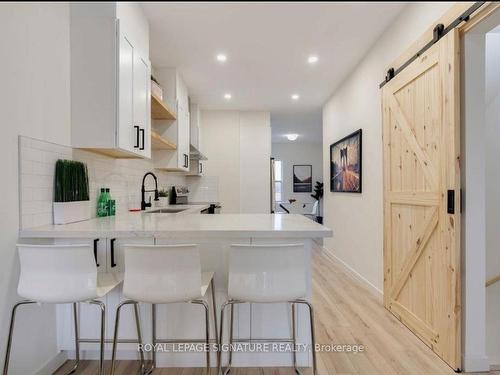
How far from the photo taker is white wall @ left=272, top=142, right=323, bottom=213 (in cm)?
902

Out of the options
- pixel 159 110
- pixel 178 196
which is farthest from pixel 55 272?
pixel 178 196

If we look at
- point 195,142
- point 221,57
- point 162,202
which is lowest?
point 162,202

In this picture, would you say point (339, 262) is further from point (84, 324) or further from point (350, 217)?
point (84, 324)

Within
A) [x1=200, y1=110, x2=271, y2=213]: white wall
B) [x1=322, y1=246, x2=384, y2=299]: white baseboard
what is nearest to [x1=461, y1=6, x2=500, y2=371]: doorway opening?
[x1=322, y1=246, x2=384, y2=299]: white baseboard

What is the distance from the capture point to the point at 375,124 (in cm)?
306

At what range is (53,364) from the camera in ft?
5.83

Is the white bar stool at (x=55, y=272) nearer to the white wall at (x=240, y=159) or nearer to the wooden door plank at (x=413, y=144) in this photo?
the wooden door plank at (x=413, y=144)

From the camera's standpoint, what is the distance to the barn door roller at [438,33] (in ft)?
5.38

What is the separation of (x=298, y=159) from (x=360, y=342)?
7.25 meters

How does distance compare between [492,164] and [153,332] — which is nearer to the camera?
[153,332]

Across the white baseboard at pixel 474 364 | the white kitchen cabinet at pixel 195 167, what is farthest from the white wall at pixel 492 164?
the white kitchen cabinet at pixel 195 167

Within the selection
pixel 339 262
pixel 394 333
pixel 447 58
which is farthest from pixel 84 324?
pixel 339 262

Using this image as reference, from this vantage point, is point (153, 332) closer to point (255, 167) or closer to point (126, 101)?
point (126, 101)

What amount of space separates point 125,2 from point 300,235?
4.44 ft
